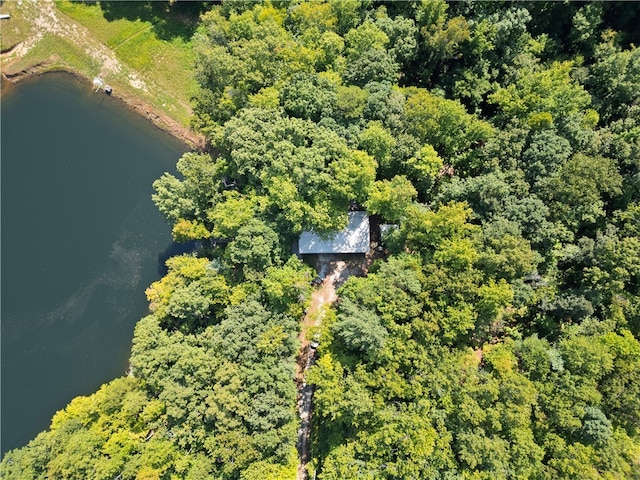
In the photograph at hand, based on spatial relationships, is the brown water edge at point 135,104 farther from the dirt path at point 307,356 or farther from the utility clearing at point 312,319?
the dirt path at point 307,356

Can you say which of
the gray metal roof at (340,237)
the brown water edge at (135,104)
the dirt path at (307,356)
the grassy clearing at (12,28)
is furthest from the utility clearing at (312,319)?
the grassy clearing at (12,28)

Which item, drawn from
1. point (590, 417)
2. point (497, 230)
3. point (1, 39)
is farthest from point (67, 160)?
point (590, 417)

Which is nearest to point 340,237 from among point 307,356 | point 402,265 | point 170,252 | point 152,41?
point 402,265

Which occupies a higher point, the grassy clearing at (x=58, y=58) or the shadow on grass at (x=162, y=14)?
the shadow on grass at (x=162, y=14)

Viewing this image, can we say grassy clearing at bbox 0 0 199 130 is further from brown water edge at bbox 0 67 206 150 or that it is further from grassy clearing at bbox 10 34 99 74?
brown water edge at bbox 0 67 206 150

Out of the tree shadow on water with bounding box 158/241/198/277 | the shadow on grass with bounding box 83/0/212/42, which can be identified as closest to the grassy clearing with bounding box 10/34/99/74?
the shadow on grass with bounding box 83/0/212/42

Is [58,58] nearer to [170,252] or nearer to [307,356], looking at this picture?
[170,252]

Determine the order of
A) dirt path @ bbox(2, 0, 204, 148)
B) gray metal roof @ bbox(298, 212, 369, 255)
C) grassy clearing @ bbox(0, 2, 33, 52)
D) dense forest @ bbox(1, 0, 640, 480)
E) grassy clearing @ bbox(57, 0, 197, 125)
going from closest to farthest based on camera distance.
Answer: dense forest @ bbox(1, 0, 640, 480)
gray metal roof @ bbox(298, 212, 369, 255)
dirt path @ bbox(2, 0, 204, 148)
grassy clearing @ bbox(57, 0, 197, 125)
grassy clearing @ bbox(0, 2, 33, 52)

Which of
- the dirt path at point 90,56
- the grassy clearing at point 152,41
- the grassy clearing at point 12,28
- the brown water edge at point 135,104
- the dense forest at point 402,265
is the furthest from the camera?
the grassy clearing at point 12,28
